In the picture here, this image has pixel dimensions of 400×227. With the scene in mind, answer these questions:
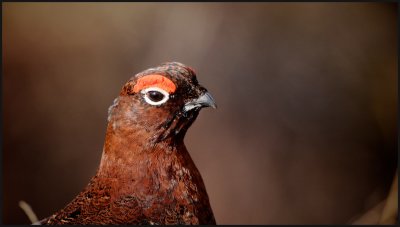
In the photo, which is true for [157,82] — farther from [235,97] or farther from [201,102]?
[235,97]

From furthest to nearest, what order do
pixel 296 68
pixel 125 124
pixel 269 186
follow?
pixel 296 68 < pixel 269 186 < pixel 125 124

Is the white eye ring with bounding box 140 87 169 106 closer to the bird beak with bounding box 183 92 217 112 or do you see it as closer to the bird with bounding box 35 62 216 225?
the bird with bounding box 35 62 216 225

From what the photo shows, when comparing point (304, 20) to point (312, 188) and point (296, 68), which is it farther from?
point (312, 188)

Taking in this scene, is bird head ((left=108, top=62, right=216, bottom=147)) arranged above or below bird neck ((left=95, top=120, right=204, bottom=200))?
above

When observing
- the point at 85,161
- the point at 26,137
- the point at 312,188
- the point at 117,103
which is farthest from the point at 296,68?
the point at 117,103

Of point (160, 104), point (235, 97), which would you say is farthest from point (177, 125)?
point (235, 97)

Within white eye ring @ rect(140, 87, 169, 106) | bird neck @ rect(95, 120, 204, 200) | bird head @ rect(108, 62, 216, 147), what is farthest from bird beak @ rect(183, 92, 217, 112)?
bird neck @ rect(95, 120, 204, 200)

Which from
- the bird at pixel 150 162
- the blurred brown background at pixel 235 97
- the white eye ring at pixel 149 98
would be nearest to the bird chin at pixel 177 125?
the bird at pixel 150 162
